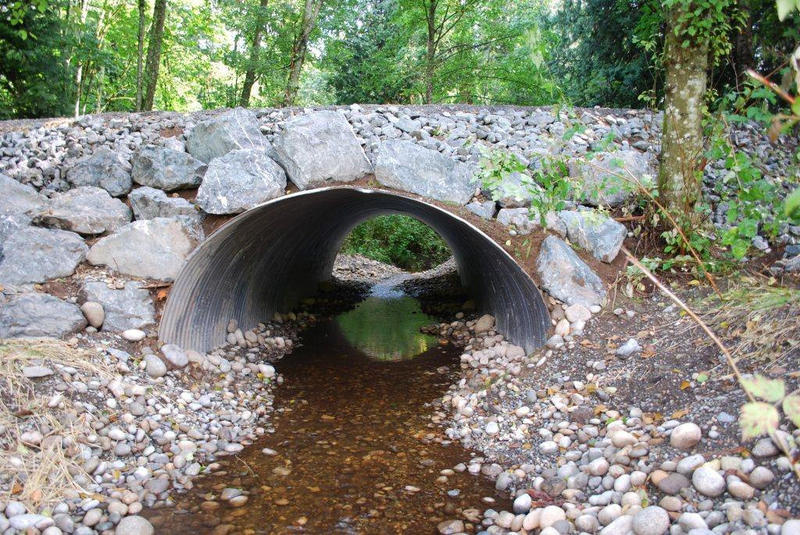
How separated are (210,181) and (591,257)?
394 cm

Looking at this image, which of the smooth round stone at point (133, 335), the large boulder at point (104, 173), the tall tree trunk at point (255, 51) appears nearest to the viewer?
the smooth round stone at point (133, 335)

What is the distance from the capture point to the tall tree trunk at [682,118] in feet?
18.4

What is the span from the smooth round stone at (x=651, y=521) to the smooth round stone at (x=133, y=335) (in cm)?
430

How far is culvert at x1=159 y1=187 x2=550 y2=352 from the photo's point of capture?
6008 millimetres

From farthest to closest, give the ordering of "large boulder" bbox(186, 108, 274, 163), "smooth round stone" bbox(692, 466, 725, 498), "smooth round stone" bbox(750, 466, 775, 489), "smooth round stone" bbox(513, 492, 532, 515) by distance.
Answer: "large boulder" bbox(186, 108, 274, 163), "smooth round stone" bbox(513, 492, 532, 515), "smooth round stone" bbox(692, 466, 725, 498), "smooth round stone" bbox(750, 466, 775, 489)

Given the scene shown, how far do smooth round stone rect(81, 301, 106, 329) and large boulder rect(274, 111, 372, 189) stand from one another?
2208 mm

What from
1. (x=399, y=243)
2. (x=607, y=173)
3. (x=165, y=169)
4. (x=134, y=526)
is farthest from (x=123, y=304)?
(x=399, y=243)

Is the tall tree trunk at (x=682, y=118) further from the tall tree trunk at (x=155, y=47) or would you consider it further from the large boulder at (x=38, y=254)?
the tall tree trunk at (x=155, y=47)

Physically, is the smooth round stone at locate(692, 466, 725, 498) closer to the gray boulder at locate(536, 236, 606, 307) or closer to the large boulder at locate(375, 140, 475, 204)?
the gray boulder at locate(536, 236, 606, 307)

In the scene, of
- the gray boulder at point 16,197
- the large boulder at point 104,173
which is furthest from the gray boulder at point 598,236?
the gray boulder at point 16,197

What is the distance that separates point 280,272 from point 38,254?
12.9 ft

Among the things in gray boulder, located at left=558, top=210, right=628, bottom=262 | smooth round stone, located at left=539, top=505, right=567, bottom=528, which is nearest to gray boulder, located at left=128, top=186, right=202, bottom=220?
gray boulder, located at left=558, top=210, right=628, bottom=262

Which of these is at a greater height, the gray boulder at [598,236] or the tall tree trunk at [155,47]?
the tall tree trunk at [155,47]

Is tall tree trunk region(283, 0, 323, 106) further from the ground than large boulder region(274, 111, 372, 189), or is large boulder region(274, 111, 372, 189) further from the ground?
tall tree trunk region(283, 0, 323, 106)
